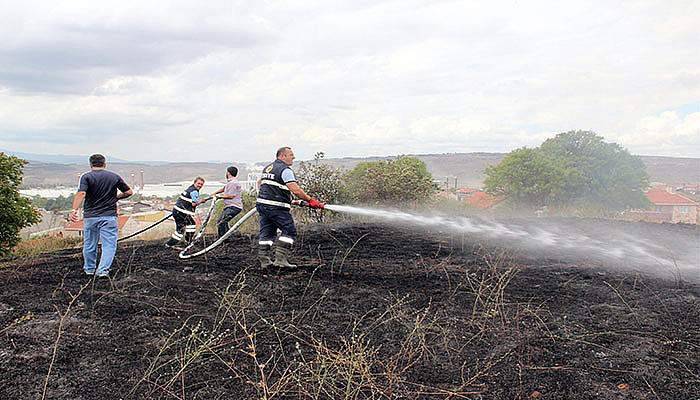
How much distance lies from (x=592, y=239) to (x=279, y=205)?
21.9 feet

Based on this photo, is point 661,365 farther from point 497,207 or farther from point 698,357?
point 497,207

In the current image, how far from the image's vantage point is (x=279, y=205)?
652 cm

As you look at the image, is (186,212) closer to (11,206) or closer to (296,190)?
(11,206)

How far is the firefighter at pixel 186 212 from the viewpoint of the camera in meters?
8.37

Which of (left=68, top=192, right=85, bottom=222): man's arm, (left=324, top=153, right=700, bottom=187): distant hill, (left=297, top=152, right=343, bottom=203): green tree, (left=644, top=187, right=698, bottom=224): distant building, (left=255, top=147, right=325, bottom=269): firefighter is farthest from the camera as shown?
(left=324, top=153, right=700, bottom=187): distant hill

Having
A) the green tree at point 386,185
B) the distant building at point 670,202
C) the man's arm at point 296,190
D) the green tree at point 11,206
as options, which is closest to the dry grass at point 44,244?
the green tree at point 11,206

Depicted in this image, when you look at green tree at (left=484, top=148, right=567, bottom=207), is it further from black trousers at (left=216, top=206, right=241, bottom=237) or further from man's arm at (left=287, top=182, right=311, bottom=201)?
man's arm at (left=287, top=182, right=311, bottom=201)

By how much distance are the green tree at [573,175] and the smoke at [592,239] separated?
4963 mm

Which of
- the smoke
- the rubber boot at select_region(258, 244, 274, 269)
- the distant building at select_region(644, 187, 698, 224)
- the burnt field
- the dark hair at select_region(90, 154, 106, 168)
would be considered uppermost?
the dark hair at select_region(90, 154, 106, 168)

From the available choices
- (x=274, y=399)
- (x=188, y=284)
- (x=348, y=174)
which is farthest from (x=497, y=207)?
(x=274, y=399)

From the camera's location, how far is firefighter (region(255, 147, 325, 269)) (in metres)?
6.49

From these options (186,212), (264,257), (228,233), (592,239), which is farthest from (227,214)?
(592,239)

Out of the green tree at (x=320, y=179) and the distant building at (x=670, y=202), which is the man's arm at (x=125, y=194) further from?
the distant building at (x=670, y=202)

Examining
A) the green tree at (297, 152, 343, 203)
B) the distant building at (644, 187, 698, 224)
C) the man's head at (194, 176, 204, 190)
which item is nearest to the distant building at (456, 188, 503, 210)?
the green tree at (297, 152, 343, 203)
